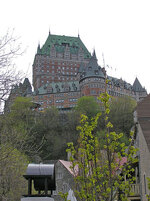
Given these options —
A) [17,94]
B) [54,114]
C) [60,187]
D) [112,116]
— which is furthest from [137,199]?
[54,114]

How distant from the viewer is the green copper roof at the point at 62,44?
148 meters

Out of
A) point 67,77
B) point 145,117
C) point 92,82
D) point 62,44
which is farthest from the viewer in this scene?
point 62,44

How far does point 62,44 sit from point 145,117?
135 metres

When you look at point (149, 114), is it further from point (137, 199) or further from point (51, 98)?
point (51, 98)

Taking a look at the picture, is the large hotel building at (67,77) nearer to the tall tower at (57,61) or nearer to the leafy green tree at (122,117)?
the tall tower at (57,61)

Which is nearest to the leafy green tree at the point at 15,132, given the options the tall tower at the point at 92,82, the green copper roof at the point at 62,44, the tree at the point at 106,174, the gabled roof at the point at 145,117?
the tree at the point at 106,174

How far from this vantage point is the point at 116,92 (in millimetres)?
118750

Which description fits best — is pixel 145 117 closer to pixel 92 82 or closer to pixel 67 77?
pixel 92 82

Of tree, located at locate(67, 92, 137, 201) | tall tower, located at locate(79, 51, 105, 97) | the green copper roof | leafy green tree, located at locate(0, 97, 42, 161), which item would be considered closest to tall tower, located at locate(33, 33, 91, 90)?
the green copper roof

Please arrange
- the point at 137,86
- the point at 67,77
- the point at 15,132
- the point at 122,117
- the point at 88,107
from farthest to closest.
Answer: the point at 67,77
the point at 137,86
the point at 88,107
the point at 122,117
the point at 15,132

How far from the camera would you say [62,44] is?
15312 centimetres

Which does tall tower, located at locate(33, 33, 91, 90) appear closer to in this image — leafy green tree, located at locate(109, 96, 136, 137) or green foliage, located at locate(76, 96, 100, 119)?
green foliage, located at locate(76, 96, 100, 119)

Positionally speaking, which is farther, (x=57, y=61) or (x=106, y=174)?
(x=57, y=61)

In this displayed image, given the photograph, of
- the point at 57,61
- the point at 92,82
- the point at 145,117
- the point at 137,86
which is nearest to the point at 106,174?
the point at 145,117
